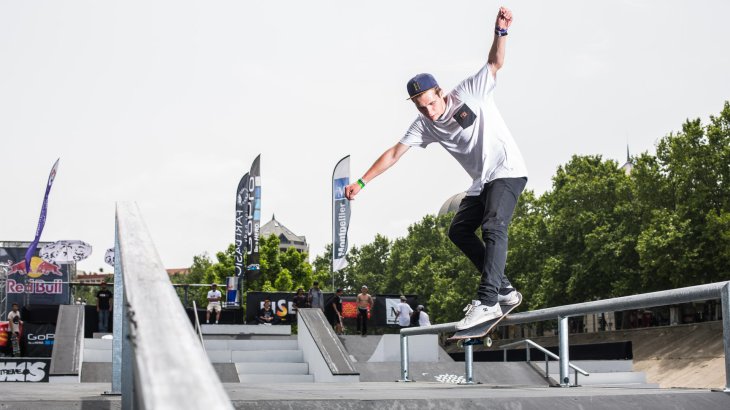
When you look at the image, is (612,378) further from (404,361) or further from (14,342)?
(14,342)

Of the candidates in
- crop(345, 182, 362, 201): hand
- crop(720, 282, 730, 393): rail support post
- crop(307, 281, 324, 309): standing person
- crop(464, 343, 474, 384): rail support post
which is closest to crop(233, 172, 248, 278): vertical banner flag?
crop(307, 281, 324, 309): standing person

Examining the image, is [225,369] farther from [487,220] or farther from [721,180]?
[721,180]

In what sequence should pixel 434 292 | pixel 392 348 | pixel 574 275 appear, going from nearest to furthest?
pixel 392 348 → pixel 574 275 → pixel 434 292

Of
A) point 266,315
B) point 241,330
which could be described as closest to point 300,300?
point 266,315

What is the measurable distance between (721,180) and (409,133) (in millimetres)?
36291

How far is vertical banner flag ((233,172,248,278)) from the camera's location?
34.7m

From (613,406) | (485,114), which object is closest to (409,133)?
(485,114)

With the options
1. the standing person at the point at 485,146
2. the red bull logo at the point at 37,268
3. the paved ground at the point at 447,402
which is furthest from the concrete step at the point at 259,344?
the red bull logo at the point at 37,268

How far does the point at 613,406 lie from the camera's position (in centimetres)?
353

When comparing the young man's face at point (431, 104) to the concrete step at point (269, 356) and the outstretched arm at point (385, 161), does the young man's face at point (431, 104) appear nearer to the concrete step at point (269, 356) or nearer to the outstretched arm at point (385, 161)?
the outstretched arm at point (385, 161)

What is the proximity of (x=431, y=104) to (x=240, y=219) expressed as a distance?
30281 millimetres

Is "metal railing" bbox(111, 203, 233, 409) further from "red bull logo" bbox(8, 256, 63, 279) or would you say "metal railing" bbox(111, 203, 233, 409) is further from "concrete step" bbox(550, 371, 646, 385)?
"red bull logo" bbox(8, 256, 63, 279)

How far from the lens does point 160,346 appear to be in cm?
155

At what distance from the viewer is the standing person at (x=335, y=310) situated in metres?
24.8
